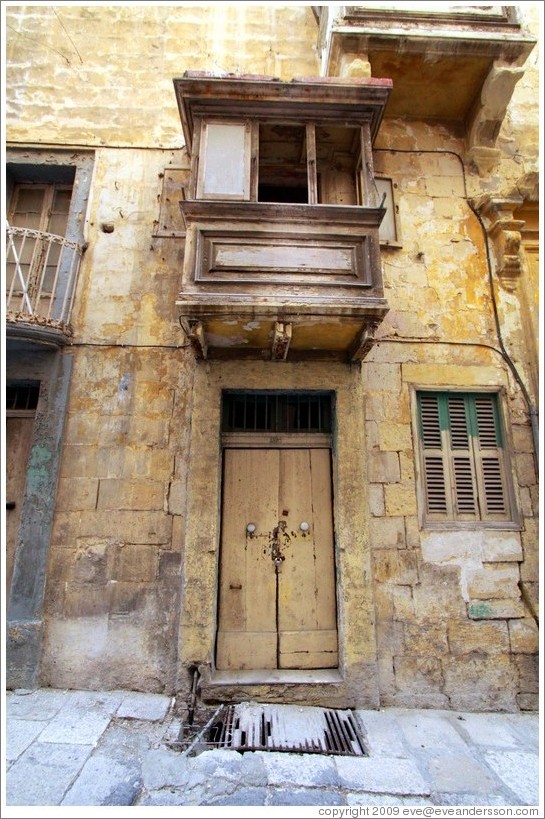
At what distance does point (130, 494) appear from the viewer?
15.9 ft

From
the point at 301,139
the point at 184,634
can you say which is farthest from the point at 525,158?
the point at 184,634

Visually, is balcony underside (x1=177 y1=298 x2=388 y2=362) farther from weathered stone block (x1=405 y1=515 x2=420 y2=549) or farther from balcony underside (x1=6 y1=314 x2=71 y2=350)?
weathered stone block (x1=405 y1=515 x2=420 y2=549)

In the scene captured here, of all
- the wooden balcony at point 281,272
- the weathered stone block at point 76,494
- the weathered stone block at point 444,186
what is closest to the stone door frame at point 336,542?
the wooden balcony at point 281,272

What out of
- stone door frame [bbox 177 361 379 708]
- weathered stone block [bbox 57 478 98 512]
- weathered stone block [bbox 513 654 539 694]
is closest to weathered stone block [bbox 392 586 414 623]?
stone door frame [bbox 177 361 379 708]

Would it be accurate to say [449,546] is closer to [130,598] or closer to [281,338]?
[281,338]

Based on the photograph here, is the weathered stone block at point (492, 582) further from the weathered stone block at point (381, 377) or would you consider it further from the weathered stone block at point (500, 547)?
the weathered stone block at point (381, 377)

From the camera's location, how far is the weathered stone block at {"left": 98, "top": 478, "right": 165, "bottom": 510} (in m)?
4.82

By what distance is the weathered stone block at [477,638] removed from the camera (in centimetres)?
459

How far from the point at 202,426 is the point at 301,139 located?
11.8 feet

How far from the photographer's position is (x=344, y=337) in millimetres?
4711

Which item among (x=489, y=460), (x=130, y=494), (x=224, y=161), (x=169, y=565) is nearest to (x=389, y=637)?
(x=489, y=460)

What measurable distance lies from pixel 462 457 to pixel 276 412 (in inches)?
89.4

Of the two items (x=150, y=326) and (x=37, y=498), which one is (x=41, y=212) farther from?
(x=37, y=498)

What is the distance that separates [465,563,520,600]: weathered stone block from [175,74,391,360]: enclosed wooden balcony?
275cm
